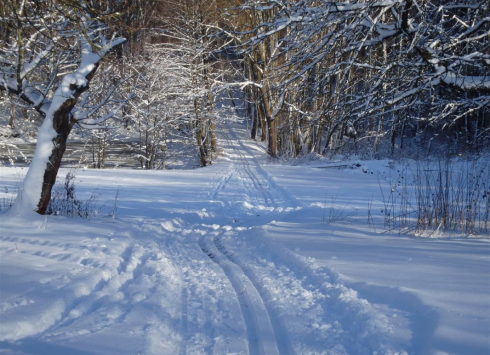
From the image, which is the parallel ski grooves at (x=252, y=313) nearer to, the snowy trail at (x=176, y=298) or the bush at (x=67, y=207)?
the snowy trail at (x=176, y=298)

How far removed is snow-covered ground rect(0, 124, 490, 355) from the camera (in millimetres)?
3480

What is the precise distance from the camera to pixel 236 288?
4949 mm

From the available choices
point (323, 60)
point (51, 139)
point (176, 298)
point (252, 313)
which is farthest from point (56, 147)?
point (252, 313)

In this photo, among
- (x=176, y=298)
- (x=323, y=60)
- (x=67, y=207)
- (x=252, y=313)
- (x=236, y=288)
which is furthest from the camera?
(x=67, y=207)

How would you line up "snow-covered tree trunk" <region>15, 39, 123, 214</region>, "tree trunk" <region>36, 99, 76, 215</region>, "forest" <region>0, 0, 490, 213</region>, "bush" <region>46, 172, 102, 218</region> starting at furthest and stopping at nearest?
"bush" <region>46, 172, 102, 218</region> < "tree trunk" <region>36, 99, 76, 215</region> < "snow-covered tree trunk" <region>15, 39, 123, 214</region> < "forest" <region>0, 0, 490, 213</region>

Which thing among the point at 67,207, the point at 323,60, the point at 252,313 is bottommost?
the point at 252,313

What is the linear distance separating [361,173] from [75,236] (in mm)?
13364

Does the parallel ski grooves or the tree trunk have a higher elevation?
the tree trunk

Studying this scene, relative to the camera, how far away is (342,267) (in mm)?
5254

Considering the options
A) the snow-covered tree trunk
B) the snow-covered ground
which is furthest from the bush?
the snow-covered tree trunk

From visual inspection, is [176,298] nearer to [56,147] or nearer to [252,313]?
[252,313]

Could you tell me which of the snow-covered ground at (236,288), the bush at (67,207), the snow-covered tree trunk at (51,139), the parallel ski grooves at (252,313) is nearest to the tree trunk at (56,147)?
the snow-covered tree trunk at (51,139)

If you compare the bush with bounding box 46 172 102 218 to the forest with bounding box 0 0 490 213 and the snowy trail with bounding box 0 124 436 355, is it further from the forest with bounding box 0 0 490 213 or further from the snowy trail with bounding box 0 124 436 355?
the snowy trail with bounding box 0 124 436 355

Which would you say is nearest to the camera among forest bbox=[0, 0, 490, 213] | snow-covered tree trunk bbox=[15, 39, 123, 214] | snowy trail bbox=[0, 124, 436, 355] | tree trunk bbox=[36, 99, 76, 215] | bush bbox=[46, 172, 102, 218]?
snowy trail bbox=[0, 124, 436, 355]
